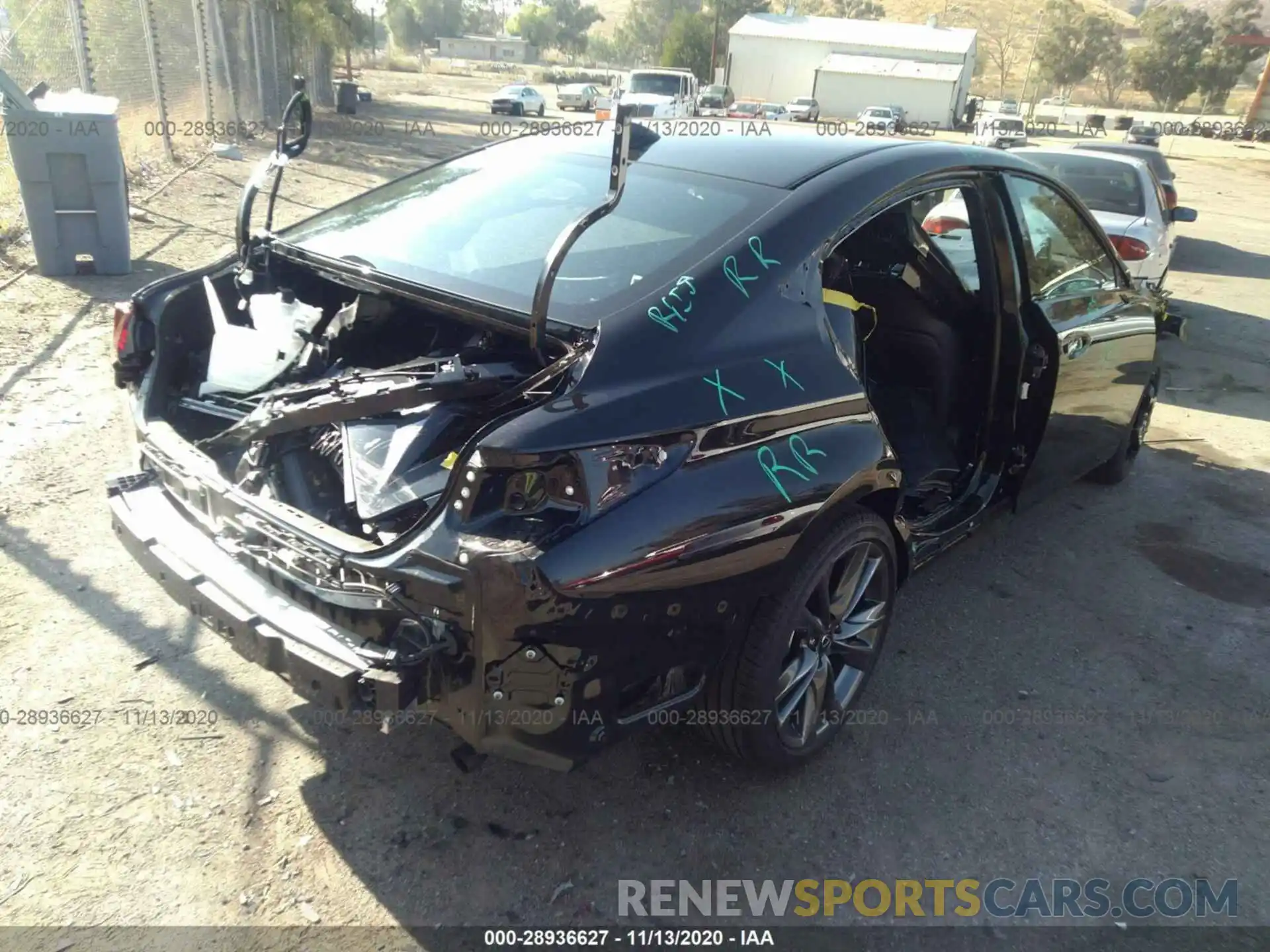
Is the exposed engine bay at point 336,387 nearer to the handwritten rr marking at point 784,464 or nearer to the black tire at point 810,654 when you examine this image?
the handwritten rr marking at point 784,464

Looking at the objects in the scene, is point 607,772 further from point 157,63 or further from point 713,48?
point 713,48

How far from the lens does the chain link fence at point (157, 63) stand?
9.66 meters

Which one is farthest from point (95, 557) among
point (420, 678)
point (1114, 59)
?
point (1114, 59)

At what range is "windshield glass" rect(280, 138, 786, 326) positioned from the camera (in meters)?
2.58

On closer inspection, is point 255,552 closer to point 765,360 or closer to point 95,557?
point 765,360

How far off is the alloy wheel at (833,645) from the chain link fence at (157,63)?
8549 mm

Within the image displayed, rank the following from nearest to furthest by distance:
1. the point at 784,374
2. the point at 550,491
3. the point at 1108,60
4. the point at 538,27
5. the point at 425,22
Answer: the point at 550,491 < the point at 784,374 < the point at 1108,60 < the point at 538,27 < the point at 425,22

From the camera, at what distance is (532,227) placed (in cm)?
302

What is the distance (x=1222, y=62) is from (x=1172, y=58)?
122 inches

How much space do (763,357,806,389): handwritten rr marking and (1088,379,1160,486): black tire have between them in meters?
3.25

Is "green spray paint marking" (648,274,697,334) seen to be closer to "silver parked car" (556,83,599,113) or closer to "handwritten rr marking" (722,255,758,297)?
"handwritten rr marking" (722,255,758,297)

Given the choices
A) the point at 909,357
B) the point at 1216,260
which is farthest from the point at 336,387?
the point at 1216,260

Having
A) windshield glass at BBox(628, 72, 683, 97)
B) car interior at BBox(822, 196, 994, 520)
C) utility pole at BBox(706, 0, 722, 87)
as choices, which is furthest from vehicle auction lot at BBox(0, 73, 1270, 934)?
utility pole at BBox(706, 0, 722, 87)

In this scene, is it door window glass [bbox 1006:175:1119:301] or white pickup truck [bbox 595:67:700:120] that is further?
white pickup truck [bbox 595:67:700:120]
